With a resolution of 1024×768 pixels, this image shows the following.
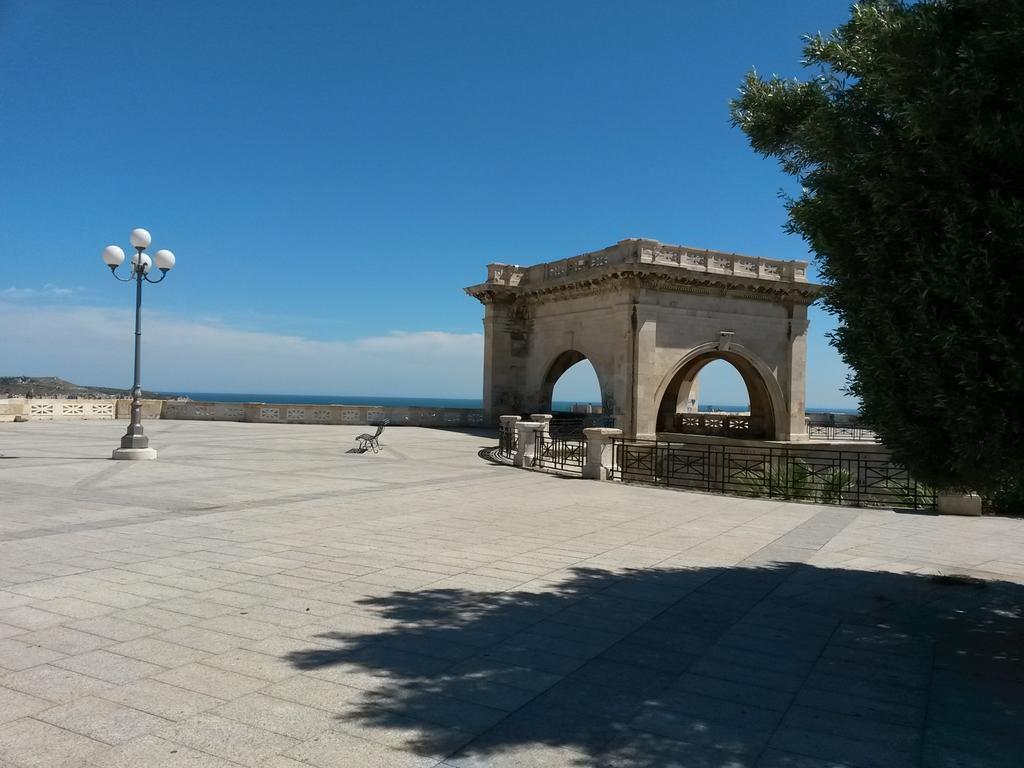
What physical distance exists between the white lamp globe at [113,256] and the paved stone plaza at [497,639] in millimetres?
8539

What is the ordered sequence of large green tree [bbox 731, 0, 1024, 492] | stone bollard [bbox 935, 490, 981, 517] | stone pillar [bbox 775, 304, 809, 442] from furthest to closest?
1. stone pillar [bbox 775, 304, 809, 442]
2. stone bollard [bbox 935, 490, 981, 517]
3. large green tree [bbox 731, 0, 1024, 492]

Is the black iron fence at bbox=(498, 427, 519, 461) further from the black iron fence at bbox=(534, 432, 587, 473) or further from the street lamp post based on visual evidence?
the street lamp post

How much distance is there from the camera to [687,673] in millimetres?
4535

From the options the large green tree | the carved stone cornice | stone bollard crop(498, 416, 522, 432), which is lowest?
stone bollard crop(498, 416, 522, 432)

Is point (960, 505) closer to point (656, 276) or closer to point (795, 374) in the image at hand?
point (656, 276)

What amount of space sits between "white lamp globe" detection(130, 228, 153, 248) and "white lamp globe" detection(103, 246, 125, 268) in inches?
14.0

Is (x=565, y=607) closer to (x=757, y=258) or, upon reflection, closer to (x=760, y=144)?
(x=760, y=144)

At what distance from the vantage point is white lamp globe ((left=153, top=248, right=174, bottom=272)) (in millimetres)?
17500

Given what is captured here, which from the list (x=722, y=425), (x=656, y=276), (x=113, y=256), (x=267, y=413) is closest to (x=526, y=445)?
(x=113, y=256)

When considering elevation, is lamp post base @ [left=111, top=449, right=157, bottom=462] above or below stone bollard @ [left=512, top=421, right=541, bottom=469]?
below

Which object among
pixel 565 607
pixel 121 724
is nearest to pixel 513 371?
pixel 565 607

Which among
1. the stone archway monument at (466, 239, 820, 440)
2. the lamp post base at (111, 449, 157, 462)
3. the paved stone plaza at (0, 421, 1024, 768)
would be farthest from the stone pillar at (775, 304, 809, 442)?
the lamp post base at (111, 449, 157, 462)

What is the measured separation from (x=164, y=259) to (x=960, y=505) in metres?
17.4

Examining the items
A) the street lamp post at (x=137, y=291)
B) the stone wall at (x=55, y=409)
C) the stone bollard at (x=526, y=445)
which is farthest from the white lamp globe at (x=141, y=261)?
the stone wall at (x=55, y=409)
